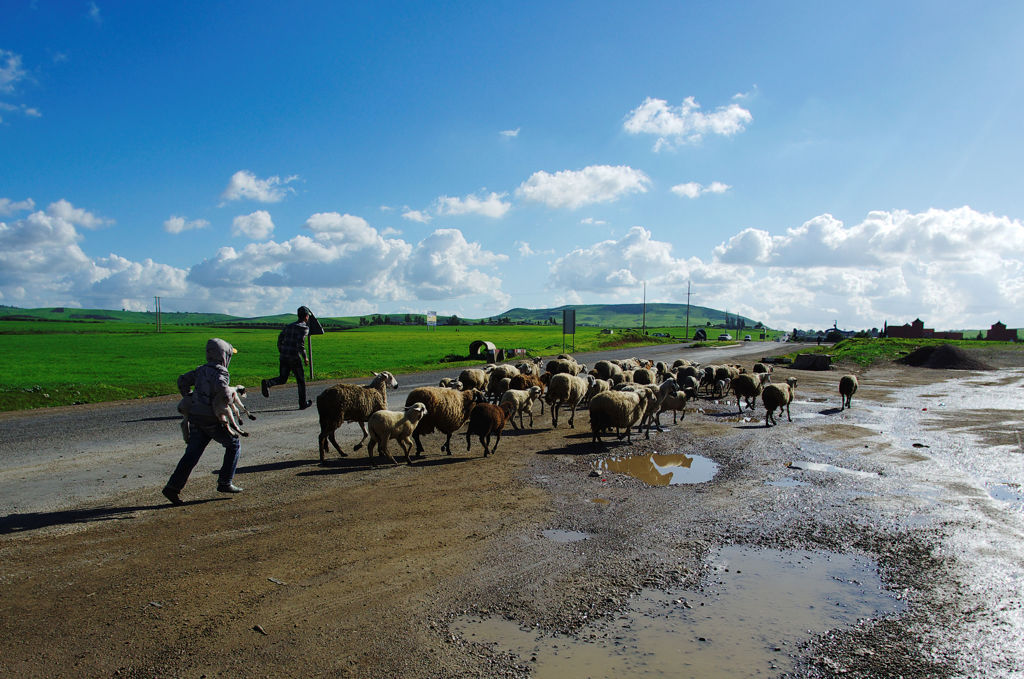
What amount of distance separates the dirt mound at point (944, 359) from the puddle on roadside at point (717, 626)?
37.4 meters

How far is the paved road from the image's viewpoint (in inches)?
334

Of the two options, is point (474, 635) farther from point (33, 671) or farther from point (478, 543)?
point (33, 671)

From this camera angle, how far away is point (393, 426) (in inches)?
400

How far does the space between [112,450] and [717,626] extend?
479 inches

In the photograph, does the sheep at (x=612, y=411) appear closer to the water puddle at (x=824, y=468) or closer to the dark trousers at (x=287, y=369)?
the water puddle at (x=824, y=468)

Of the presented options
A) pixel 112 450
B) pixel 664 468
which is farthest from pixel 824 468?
pixel 112 450

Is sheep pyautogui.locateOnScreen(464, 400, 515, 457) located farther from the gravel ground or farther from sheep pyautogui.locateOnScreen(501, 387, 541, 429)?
sheep pyautogui.locateOnScreen(501, 387, 541, 429)

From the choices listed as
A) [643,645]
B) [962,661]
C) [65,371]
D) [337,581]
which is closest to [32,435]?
[337,581]

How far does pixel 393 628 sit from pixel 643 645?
2.19m

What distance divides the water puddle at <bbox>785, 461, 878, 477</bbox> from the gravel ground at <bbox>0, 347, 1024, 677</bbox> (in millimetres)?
76

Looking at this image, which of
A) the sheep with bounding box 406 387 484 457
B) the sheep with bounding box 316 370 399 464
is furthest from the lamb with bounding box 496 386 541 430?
the sheep with bounding box 316 370 399 464

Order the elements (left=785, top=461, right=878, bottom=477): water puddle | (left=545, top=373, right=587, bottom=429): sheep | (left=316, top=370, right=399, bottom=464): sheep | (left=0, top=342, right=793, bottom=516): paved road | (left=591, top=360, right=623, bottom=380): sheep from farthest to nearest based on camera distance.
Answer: (left=591, top=360, right=623, bottom=380): sheep
(left=545, top=373, right=587, bottom=429): sheep
(left=316, top=370, right=399, bottom=464): sheep
(left=785, top=461, right=878, bottom=477): water puddle
(left=0, top=342, right=793, bottom=516): paved road

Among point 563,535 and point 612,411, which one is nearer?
point 563,535

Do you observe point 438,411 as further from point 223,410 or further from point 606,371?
point 606,371
